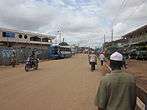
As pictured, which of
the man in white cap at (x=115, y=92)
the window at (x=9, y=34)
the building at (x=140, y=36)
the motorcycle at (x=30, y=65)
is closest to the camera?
the man in white cap at (x=115, y=92)

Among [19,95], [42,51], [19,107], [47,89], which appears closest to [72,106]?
[19,107]

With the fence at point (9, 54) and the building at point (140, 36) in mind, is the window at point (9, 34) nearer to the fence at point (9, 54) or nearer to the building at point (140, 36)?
the fence at point (9, 54)

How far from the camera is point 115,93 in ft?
13.8

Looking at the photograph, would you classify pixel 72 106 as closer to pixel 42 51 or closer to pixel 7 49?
pixel 7 49

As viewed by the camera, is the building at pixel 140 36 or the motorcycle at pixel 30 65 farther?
the building at pixel 140 36

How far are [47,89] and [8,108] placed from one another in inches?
186

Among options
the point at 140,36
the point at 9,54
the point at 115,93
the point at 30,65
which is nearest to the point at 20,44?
the point at 140,36

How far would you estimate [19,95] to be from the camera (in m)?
12.6

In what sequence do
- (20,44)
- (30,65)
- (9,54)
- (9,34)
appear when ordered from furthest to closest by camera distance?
(20,44), (9,34), (9,54), (30,65)

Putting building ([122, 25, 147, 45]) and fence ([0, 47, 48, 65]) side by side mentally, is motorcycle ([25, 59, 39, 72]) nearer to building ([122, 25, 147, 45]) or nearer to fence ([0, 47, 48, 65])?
fence ([0, 47, 48, 65])

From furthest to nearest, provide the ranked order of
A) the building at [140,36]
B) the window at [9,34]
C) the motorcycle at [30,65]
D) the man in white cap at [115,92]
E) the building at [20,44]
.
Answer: the window at [9,34]
the building at [140,36]
the building at [20,44]
the motorcycle at [30,65]
the man in white cap at [115,92]

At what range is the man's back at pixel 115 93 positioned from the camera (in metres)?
4.18

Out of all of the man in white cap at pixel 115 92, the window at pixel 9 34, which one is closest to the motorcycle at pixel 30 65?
the man in white cap at pixel 115 92

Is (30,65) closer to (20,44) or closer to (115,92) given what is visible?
(115,92)
